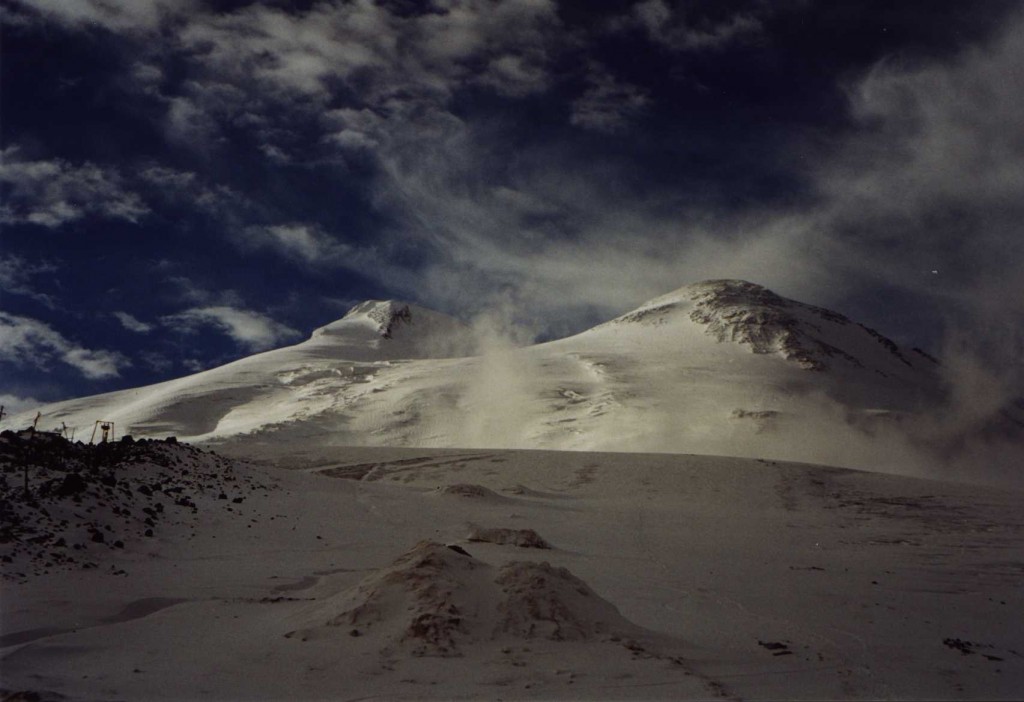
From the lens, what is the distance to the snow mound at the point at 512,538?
13.2m

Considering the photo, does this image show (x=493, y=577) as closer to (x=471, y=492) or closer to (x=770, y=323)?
(x=471, y=492)

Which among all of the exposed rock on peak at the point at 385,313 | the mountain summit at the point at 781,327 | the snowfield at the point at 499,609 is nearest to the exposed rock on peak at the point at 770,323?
the mountain summit at the point at 781,327

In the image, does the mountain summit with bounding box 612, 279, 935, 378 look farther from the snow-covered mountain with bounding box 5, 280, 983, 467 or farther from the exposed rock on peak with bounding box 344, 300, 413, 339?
the exposed rock on peak with bounding box 344, 300, 413, 339

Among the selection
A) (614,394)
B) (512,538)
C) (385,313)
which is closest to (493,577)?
(512,538)

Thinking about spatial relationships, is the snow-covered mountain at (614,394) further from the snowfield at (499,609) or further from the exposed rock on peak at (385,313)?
the exposed rock on peak at (385,313)

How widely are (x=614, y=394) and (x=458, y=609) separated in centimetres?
4790

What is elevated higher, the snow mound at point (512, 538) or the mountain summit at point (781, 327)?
the mountain summit at point (781, 327)

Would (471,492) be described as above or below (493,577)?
above

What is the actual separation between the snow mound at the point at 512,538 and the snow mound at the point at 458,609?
5.32 meters

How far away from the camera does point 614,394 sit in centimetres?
5425

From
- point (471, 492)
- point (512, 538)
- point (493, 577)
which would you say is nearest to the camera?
point (493, 577)

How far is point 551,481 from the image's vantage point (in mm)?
26312

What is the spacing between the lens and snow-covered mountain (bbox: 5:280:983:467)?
4609 centimetres

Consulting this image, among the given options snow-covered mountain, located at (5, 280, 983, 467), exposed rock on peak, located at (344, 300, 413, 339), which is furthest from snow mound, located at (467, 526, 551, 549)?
exposed rock on peak, located at (344, 300, 413, 339)
